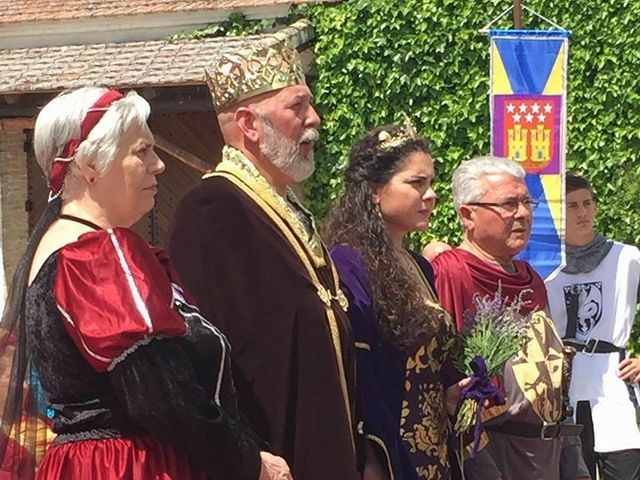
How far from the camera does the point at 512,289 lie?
→ 5.07m

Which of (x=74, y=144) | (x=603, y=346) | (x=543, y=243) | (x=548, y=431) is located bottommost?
(x=603, y=346)

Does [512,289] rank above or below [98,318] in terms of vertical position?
below

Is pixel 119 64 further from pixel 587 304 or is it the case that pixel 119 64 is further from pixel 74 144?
pixel 74 144

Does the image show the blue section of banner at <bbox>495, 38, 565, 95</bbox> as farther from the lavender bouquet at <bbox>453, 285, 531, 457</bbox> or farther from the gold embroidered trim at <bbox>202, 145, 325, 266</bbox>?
the gold embroidered trim at <bbox>202, 145, 325, 266</bbox>

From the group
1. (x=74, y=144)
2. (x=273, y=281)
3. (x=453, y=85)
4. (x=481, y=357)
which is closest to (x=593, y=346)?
(x=481, y=357)

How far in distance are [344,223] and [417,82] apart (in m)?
7.28

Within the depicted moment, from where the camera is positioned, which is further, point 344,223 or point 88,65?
point 88,65

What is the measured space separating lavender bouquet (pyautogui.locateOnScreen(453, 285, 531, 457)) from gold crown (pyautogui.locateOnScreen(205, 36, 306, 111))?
1.10 metres

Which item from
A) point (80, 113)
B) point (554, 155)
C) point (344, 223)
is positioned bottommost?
point (554, 155)

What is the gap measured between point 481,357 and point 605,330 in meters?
1.87

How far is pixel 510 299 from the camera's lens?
504 centimetres

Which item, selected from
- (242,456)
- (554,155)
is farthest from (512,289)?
(554,155)

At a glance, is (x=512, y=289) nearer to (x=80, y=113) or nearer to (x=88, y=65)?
(x=80, y=113)

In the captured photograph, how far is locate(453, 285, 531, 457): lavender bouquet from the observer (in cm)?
460
